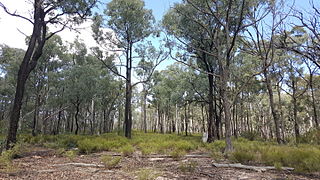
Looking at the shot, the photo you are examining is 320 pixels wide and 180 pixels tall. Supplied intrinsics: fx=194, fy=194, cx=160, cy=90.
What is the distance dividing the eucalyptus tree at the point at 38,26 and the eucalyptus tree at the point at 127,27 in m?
5.79

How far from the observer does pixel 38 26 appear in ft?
25.3

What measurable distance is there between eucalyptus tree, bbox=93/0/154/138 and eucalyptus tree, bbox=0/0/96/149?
579cm

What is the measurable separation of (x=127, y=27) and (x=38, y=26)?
359 inches

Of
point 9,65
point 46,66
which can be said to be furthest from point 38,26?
point 9,65

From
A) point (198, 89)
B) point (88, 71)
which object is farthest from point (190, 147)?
point (88, 71)

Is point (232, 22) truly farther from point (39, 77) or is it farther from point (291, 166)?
point (39, 77)

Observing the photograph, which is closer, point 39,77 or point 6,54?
point 39,77

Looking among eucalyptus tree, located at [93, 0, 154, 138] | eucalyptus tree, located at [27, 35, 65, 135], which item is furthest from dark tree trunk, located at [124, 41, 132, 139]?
eucalyptus tree, located at [27, 35, 65, 135]

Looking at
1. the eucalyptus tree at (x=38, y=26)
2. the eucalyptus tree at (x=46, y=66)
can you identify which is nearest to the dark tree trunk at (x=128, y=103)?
the eucalyptus tree at (x=38, y=26)

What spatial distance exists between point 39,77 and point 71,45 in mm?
5512

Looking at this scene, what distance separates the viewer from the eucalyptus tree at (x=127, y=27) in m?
15.4

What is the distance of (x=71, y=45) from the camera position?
24938mm

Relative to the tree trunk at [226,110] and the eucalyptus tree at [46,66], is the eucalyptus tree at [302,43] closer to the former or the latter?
the tree trunk at [226,110]

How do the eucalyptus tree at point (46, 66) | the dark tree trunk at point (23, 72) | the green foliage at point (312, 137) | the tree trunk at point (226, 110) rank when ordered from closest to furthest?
the dark tree trunk at point (23, 72)
the tree trunk at point (226, 110)
the green foliage at point (312, 137)
the eucalyptus tree at point (46, 66)
